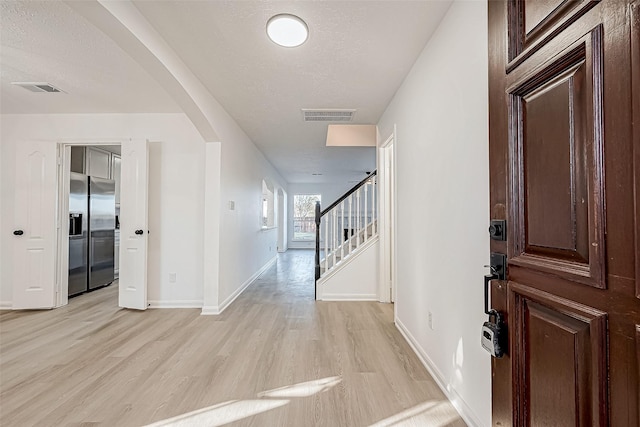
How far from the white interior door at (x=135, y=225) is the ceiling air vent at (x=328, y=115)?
200 cm

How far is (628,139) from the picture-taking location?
23.9 inches

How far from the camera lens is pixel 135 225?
149 inches

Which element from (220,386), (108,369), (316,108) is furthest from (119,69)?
(220,386)

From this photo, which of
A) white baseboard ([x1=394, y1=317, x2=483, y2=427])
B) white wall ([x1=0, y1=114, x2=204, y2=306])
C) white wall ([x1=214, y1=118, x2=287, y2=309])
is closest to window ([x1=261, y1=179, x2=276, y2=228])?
white wall ([x1=214, y1=118, x2=287, y2=309])

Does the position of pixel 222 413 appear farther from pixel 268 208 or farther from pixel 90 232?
pixel 268 208

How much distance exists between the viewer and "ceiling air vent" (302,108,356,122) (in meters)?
3.77

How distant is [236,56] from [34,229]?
3.49 m

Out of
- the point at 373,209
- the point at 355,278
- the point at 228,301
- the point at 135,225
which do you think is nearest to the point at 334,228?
the point at 373,209

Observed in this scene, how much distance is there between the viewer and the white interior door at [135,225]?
376 centimetres

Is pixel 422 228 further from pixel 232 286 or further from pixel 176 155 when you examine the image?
pixel 176 155

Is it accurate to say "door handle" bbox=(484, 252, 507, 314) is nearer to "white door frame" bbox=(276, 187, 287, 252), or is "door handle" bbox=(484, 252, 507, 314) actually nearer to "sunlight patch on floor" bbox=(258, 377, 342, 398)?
"sunlight patch on floor" bbox=(258, 377, 342, 398)

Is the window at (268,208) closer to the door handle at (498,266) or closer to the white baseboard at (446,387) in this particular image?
the white baseboard at (446,387)

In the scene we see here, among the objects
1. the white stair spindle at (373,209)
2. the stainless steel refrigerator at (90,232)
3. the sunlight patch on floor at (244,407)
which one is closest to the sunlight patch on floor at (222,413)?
the sunlight patch on floor at (244,407)

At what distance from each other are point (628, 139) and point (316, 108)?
3.32m
